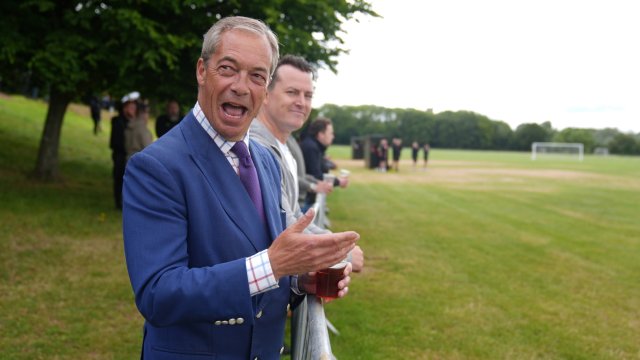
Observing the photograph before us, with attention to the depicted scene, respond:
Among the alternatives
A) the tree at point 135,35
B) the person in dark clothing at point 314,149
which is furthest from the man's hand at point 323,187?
the tree at point 135,35

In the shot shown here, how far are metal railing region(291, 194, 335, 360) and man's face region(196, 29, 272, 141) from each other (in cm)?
40

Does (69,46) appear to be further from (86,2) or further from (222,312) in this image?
(222,312)

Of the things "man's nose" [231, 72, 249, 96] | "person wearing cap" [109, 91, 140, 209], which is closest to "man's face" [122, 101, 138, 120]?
"person wearing cap" [109, 91, 140, 209]

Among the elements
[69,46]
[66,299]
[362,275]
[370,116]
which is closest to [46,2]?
[69,46]

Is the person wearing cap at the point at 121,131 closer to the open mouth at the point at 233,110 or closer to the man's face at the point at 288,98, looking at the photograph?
the man's face at the point at 288,98

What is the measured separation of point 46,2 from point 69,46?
2.57 ft

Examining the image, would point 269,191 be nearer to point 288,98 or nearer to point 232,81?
point 232,81

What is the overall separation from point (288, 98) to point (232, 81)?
226cm

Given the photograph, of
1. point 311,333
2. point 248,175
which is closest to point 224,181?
point 248,175

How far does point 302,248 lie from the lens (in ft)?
5.46

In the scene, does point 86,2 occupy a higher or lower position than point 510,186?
higher

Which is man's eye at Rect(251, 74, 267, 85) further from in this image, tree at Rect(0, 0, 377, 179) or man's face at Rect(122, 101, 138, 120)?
man's face at Rect(122, 101, 138, 120)

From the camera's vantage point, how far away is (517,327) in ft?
20.6

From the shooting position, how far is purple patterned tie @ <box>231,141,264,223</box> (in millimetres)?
2049
